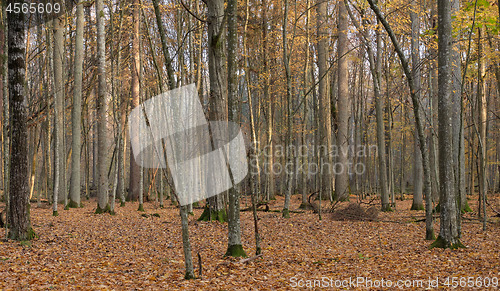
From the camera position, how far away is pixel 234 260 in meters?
5.75

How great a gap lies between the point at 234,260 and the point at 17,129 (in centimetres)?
464

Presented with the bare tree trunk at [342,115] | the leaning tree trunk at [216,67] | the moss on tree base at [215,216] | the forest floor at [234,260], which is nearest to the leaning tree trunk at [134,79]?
the moss on tree base at [215,216]

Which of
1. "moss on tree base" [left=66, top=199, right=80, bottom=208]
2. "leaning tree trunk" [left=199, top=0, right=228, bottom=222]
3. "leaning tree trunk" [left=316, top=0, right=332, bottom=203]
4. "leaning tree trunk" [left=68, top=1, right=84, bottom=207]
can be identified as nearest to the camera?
"leaning tree trunk" [left=199, top=0, right=228, bottom=222]

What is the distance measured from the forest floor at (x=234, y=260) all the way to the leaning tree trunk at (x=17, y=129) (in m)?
0.42

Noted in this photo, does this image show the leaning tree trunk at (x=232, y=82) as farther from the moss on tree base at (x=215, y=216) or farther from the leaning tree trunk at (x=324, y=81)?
the leaning tree trunk at (x=324, y=81)

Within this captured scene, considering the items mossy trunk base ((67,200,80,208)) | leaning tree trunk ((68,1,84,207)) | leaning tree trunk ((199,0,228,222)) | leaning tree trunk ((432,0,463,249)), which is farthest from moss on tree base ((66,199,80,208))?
leaning tree trunk ((432,0,463,249))

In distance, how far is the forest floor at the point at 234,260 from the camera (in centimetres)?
471

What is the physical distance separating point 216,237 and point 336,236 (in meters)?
2.80

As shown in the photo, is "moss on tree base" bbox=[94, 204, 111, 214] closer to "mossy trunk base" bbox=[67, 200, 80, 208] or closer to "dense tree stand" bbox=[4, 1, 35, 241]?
"mossy trunk base" bbox=[67, 200, 80, 208]

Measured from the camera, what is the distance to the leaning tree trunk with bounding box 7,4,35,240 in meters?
6.61

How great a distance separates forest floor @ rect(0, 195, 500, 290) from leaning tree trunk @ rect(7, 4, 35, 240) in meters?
0.42

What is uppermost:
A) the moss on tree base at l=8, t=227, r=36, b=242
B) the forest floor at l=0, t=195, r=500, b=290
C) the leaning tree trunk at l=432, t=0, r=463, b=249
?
the leaning tree trunk at l=432, t=0, r=463, b=249

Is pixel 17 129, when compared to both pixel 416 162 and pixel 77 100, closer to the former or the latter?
pixel 77 100

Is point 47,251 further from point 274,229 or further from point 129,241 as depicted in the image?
point 274,229
